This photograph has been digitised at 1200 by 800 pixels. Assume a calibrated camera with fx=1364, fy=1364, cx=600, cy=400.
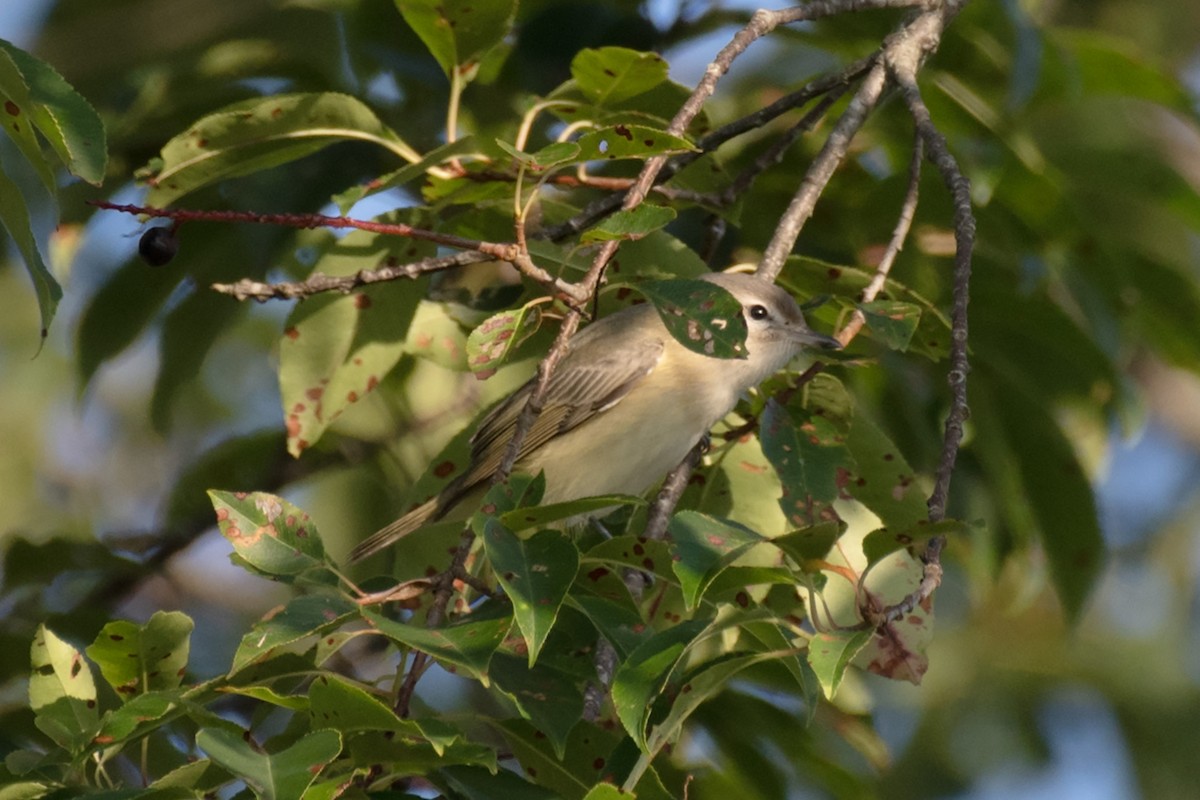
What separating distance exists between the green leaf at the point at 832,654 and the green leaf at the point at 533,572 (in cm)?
36

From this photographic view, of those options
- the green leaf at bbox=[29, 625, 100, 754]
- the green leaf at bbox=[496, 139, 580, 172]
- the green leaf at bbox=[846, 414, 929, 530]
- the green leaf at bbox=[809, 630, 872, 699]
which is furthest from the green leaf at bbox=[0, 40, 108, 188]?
the green leaf at bbox=[846, 414, 929, 530]

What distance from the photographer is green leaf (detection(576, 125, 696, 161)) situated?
2213 millimetres

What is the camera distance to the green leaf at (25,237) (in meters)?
2.12

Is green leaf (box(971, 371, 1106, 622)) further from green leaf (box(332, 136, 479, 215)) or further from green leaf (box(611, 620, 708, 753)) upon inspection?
green leaf (box(611, 620, 708, 753))

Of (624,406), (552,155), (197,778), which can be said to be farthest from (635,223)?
(624,406)

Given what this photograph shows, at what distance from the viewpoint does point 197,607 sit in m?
6.47

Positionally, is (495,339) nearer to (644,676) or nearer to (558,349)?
(558,349)

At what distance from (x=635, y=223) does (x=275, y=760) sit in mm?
937

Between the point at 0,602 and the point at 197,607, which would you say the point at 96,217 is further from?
the point at 197,607

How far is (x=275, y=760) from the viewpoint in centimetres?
175

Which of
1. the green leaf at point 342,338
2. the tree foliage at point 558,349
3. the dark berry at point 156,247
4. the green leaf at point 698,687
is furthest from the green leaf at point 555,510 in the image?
the green leaf at point 342,338

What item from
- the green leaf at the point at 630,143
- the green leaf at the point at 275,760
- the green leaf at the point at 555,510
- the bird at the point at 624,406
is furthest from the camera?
the bird at the point at 624,406

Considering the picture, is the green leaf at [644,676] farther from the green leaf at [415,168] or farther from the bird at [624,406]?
the bird at [624,406]

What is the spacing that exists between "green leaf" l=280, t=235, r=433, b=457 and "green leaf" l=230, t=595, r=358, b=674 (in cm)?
117
